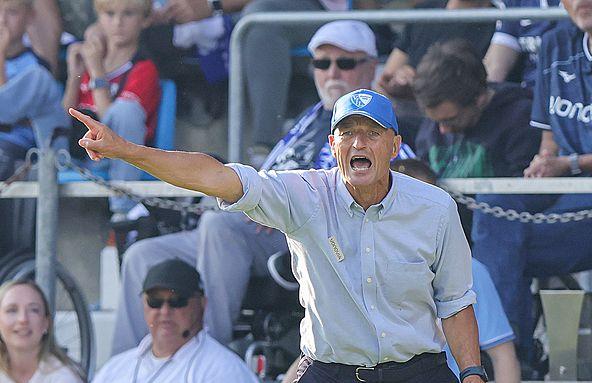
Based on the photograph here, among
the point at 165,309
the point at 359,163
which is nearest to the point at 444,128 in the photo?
the point at 165,309

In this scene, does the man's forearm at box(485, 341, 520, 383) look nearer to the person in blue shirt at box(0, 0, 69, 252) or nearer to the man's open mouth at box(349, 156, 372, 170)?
the man's open mouth at box(349, 156, 372, 170)

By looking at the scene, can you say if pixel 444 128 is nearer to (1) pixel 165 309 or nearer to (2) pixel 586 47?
(2) pixel 586 47

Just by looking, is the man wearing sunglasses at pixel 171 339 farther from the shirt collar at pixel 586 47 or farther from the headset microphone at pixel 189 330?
the shirt collar at pixel 586 47

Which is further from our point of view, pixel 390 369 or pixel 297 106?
pixel 297 106

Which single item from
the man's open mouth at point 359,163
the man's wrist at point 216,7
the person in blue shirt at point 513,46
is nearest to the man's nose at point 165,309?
the man's wrist at point 216,7

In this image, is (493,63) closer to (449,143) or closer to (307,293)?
(449,143)

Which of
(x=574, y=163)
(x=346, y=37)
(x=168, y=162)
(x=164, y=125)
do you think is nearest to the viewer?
(x=168, y=162)

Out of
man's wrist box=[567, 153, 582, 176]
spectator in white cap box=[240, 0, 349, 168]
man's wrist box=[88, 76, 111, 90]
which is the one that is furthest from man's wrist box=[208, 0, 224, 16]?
man's wrist box=[567, 153, 582, 176]

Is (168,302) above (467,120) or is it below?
below

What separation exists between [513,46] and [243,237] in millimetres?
1730

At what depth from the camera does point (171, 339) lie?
624 cm

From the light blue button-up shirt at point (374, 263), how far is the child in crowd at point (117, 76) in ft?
8.72

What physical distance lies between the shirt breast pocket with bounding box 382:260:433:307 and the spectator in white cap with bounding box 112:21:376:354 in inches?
73.3

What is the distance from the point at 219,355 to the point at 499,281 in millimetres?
1390
